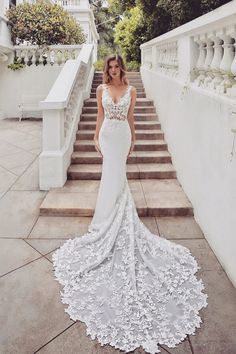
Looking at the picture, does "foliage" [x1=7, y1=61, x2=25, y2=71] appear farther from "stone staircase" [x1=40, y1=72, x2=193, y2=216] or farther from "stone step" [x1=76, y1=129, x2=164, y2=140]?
"stone step" [x1=76, y1=129, x2=164, y2=140]

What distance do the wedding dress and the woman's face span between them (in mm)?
217

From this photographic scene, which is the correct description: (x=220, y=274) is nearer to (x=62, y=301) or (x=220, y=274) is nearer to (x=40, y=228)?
(x=62, y=301)

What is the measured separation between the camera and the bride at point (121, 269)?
242 centimetres

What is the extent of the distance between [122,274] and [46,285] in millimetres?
694

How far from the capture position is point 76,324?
247 centimetres

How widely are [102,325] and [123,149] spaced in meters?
1.74

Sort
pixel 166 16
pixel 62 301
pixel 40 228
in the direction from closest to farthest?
pixel 62 301
pixel 40 228
pixel 166 16

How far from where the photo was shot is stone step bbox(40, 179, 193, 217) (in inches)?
169

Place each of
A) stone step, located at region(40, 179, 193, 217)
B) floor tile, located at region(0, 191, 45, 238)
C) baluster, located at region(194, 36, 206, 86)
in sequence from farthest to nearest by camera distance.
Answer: stone step, located at region(40, 179, 193, 217) < baluster, located at region(194, 36, 206, 86) < floor tile, located at region(0, 191, 45, 238)

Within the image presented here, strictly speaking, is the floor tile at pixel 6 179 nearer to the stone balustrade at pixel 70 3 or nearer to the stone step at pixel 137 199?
the stone step at pixel 137 199

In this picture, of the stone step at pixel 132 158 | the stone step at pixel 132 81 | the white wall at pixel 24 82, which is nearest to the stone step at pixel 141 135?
the stone step at pixel 132 158

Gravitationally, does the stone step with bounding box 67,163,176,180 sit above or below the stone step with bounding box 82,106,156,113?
below

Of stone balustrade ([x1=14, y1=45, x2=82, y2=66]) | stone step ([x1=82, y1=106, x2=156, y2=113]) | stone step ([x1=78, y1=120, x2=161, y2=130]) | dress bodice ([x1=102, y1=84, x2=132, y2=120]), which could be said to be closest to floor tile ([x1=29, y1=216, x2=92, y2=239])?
dress bodice ([x1=102, y1=84, x2=132, y2=120])

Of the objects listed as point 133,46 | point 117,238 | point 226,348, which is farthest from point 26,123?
point 226,348
